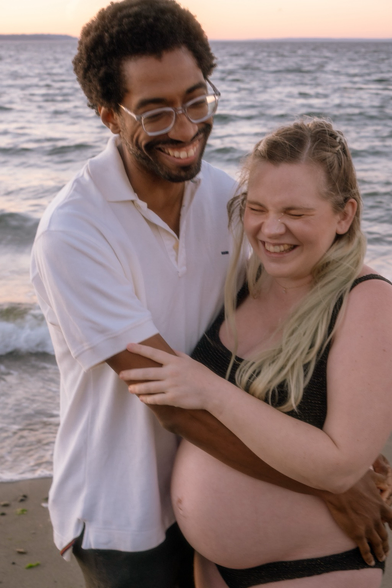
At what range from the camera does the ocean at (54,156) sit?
4.35 meters

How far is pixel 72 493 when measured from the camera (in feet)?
7.07

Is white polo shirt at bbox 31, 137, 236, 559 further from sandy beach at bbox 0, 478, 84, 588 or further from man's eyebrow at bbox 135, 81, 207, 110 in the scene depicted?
sandy beach at bbox 0, 478, 84, 588

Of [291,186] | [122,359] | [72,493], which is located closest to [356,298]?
[291,186]

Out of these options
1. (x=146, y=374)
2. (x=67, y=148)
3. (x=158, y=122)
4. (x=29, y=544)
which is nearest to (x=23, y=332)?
(x=29, y=544)

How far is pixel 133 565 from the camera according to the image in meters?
2.14

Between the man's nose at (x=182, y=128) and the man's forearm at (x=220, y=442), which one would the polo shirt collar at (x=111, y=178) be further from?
the man's forearm at (x=220, y=442)

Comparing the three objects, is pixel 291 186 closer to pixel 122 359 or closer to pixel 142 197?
pixel 142 197

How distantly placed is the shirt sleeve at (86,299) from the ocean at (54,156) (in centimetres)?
104

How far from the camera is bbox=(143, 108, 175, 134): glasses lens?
2129mm

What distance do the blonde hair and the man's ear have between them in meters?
0.54

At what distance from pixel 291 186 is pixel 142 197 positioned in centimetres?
56

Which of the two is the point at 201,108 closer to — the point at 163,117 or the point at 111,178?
the point at 163,117

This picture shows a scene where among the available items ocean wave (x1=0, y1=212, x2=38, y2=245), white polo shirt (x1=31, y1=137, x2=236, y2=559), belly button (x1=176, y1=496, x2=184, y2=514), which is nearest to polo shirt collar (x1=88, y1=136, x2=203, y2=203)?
white polo shirt (x1=31, y1=137, x2=236, y2=559)

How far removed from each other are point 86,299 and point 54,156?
455 inches
